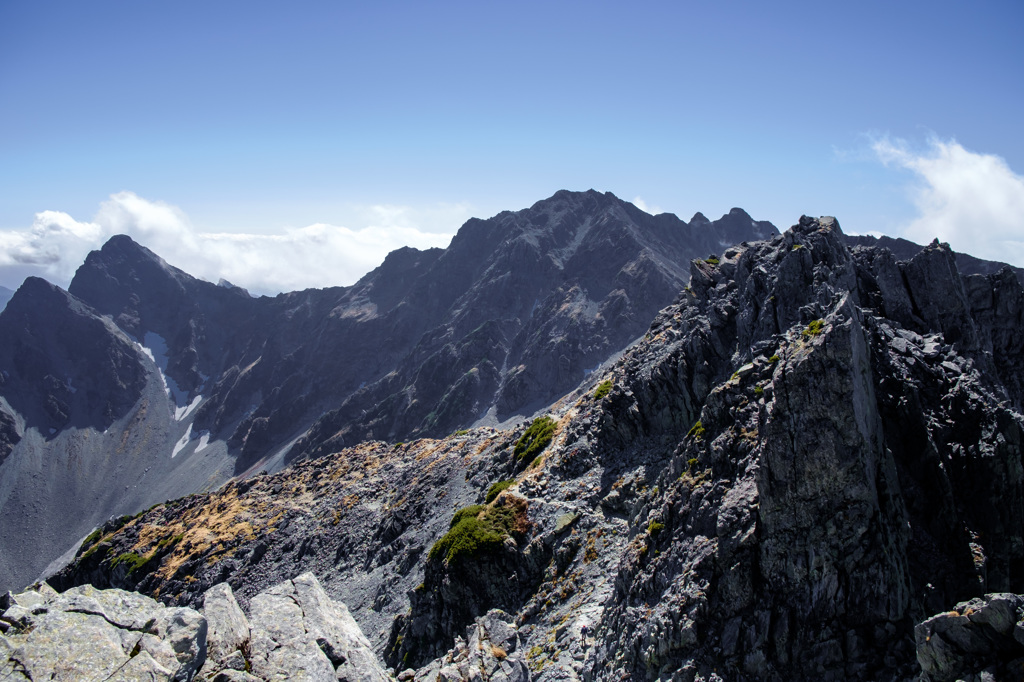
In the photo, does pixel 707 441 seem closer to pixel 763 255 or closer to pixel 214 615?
pixel 763 255

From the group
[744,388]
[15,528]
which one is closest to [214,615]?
[744,388]

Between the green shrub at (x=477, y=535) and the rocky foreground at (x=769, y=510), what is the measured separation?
0.64 ft

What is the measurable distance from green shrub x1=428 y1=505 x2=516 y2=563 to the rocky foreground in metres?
0.19

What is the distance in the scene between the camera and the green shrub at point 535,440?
52250mm

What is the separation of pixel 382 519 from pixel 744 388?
4573cm

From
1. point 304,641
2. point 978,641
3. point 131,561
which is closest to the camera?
point 978,641

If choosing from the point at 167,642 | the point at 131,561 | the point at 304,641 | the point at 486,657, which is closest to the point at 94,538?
the point at 131,561

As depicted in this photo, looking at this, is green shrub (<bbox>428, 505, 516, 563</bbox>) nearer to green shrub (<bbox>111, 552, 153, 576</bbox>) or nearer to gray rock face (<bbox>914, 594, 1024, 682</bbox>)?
gray rock face (<bbox>914, 594, 1024, 682</bbox>)

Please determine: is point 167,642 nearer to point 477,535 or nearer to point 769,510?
point 477,535

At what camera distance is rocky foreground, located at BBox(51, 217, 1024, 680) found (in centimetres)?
1898

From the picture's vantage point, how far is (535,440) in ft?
178

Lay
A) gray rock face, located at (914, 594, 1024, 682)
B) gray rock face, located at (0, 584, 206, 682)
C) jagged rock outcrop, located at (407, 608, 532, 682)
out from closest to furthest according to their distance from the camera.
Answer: gray rock face, located at (914, 594, 1024, 682), gray rock face, located at (0, 584, 206, 682), jagged rock outcrop, located at (407, 608, 532, 682)

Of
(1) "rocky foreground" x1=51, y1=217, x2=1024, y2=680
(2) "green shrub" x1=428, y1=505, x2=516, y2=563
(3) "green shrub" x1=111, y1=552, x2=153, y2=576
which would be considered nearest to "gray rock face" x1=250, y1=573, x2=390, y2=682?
(1) "rocky foreground" x1=51, y1=217, x2=1024, y2=680

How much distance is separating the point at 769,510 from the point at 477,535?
22.0 metres
